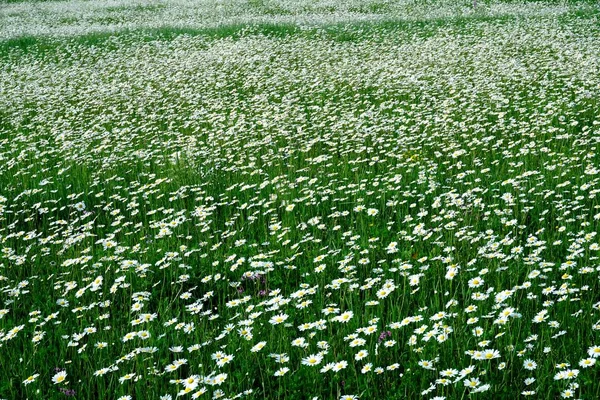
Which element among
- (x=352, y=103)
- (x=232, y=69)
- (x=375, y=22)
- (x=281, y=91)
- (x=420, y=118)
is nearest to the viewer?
(x=420, y=118)

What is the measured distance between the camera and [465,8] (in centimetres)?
2408

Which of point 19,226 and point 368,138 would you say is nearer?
point 19,226

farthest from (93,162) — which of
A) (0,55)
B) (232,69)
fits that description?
(0,55)

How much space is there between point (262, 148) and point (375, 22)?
1488cm

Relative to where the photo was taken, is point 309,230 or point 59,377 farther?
point 309,230

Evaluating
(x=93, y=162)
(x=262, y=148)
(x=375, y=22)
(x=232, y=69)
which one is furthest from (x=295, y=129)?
(x=375, y=22)

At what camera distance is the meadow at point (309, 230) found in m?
3.25

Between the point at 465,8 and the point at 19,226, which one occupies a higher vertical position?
the point at 465,8

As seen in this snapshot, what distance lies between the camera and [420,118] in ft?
26.9

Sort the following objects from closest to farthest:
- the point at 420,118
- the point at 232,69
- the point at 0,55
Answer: the point at 420,118
the point at 232,69
the point at 0,55

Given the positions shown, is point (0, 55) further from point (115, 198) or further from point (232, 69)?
point (115, 198)

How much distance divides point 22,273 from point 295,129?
4.56 meters

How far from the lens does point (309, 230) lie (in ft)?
16.9

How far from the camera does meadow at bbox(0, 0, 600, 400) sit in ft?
10.7
